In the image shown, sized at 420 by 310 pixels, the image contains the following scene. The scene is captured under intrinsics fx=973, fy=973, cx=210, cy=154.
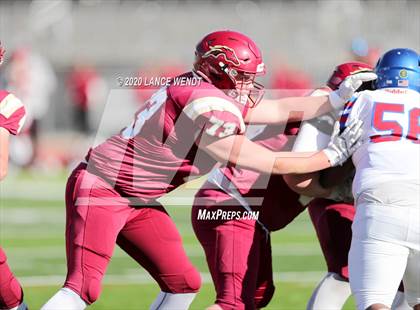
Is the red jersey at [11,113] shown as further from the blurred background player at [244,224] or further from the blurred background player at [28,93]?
the blurred background player at [28,93]

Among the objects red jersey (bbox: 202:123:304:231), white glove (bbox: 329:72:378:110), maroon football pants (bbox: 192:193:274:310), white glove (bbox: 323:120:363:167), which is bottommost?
maroon football pants (bbox: 192:193:274:310)

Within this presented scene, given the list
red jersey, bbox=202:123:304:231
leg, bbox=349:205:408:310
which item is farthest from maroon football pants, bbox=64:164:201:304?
leg, bbox=349:205:408:310

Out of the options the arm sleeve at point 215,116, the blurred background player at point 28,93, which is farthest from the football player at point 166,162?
the blurred background player at point 28,93

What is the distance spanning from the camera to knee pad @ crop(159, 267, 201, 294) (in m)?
4.89

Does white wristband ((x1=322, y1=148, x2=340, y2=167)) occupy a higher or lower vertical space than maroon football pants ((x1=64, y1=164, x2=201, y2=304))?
higher

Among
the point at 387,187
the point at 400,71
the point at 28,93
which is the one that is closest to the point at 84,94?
the point at 28,93

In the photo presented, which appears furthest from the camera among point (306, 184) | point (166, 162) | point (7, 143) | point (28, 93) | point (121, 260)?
point (28, 93)

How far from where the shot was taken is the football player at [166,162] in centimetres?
452

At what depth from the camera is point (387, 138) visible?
4.48 m

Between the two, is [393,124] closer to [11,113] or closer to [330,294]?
[330,294]

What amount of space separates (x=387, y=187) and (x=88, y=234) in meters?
1.42

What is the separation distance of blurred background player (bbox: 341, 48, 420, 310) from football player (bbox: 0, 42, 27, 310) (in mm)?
1575

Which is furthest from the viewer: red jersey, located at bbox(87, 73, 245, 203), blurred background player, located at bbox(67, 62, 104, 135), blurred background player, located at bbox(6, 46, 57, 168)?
blurred background player, located at bbox(67, 62, 104, 135)

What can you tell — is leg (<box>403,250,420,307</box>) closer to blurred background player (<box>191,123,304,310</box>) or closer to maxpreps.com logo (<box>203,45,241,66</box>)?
blurred background player (<box>191,123,304,310</box>)
